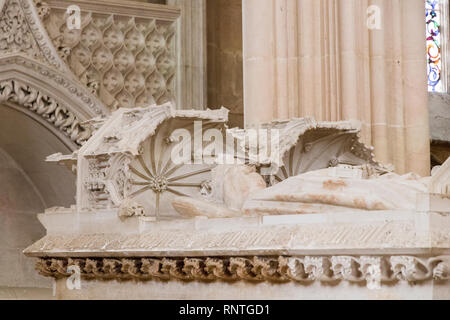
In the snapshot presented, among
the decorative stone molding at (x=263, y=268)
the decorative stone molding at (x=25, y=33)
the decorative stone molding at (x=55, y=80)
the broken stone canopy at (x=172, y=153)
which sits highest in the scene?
the decorative stone molding at (x=25, y=33)

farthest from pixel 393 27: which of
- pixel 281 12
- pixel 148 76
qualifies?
pixel 148 76

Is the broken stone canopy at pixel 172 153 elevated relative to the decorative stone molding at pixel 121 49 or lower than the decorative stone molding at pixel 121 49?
lower

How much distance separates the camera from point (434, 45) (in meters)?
12.9

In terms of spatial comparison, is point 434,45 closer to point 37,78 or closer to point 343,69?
point 343,69

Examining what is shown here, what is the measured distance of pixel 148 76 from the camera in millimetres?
10898

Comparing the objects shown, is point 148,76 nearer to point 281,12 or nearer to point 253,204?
point 281,12

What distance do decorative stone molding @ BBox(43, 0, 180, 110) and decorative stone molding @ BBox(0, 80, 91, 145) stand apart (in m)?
0.49

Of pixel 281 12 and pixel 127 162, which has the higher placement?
pixel 281 12

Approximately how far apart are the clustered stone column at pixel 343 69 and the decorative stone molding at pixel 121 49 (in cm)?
263

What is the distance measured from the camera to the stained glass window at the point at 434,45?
1277cm

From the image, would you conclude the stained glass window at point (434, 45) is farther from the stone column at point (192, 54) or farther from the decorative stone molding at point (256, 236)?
the decorative stone molding at point (256, 236)

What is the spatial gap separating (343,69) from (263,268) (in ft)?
11.7

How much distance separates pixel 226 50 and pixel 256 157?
5.40 m

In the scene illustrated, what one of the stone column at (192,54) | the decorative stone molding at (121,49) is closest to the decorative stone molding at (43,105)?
the decorative stone molding at (121,49)
